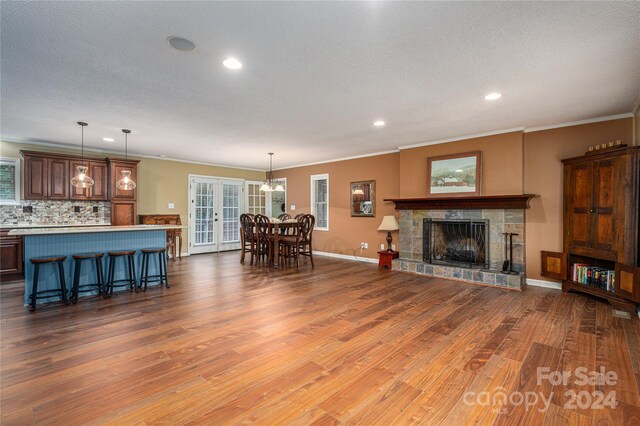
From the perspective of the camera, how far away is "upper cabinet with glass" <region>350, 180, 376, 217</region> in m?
6.75

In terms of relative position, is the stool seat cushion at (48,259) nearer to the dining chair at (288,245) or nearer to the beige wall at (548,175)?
the dining chair at (288,245)

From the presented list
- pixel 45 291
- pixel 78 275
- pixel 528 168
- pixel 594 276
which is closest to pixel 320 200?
pixel 528 168

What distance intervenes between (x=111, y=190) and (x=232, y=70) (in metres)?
4.80

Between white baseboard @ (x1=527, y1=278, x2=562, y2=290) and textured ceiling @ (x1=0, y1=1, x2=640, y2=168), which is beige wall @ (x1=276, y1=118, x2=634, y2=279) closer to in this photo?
white baseboard @ (x1=527, y1=278, x2=562, y2=290)

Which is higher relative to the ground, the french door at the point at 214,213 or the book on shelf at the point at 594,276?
the french door at the point at 214,213

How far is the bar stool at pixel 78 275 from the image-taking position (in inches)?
148

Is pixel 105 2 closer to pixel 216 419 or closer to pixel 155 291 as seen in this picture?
pixel 216 419

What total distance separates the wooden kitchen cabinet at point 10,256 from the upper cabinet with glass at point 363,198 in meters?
6.25

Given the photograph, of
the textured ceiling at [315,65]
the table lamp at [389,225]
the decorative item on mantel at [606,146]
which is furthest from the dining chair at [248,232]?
the decorative item on mantel at [606,146]

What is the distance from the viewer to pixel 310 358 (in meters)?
2.36

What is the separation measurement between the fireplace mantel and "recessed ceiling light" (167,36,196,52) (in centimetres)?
440

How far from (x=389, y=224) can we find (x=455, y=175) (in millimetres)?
1531

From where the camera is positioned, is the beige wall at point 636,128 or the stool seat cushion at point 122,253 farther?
the stool seat cushion at point 122,253

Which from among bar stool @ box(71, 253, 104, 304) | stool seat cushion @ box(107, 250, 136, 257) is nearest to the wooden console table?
stool seat cushion @ box(107, 250, 136, 257)
